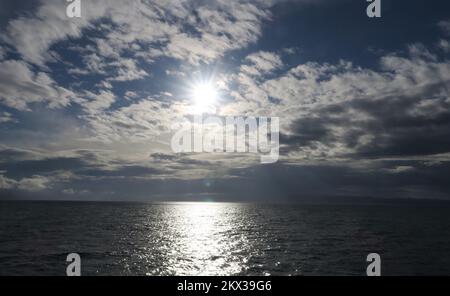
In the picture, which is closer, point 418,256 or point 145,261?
point 145,261

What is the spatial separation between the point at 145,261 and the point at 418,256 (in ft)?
121

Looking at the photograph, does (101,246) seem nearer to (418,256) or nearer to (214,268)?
(214,268)

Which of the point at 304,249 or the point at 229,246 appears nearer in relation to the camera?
the point at 304,249

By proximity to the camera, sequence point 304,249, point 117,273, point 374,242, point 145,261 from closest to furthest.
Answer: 1. point 117,273
2. point 145,261
3. point 304,249
4. point 374,242

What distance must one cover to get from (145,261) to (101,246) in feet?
52.2

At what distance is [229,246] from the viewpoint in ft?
178

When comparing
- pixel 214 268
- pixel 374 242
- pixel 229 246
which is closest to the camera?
pixel 214 268
